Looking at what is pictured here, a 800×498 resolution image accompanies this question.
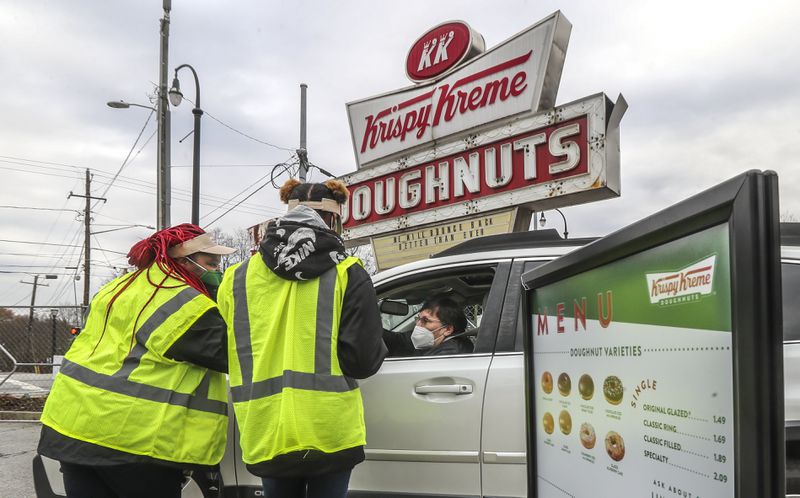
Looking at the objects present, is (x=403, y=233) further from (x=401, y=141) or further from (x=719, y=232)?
(x=719, y=232)

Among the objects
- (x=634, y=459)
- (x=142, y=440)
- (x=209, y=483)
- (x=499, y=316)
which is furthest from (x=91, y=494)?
(x=634, y=459)

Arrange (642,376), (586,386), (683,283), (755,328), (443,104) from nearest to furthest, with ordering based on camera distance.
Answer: (755,328), (683,283), (642,376), (586,386), (443,104)

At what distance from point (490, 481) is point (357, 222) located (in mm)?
6488

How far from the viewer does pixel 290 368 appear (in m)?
2.27

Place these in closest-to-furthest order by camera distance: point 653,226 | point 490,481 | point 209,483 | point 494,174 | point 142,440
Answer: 1. point 653,226
2. point 142,440
3. point 490,481
4. point 209,483
5. point 494,174

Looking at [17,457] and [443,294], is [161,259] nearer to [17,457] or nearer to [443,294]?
[443,294]

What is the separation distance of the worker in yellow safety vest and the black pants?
41cm

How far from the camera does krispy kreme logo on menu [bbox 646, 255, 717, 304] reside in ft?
3.42

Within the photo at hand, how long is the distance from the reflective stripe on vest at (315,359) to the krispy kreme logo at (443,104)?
17.1ft

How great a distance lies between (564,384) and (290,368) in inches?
40.6

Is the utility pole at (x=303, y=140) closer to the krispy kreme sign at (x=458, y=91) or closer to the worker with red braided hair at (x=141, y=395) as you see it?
the krispy kreme sign at (x=458, y=91)


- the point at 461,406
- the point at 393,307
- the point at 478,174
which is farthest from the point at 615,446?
the point at 478,174

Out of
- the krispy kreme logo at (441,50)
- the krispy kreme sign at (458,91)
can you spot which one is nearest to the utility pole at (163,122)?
the krispy kreme sign at (458,91)

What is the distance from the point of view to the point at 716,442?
3.43 ft
